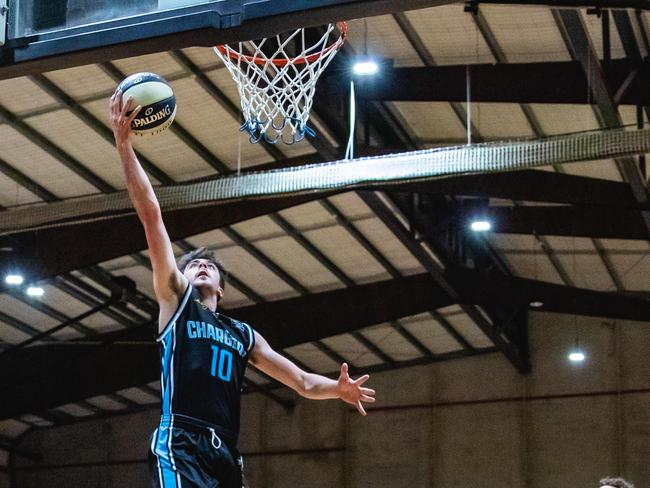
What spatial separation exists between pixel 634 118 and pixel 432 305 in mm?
8572

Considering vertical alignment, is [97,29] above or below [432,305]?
below

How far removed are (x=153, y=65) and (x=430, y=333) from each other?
44.5ft

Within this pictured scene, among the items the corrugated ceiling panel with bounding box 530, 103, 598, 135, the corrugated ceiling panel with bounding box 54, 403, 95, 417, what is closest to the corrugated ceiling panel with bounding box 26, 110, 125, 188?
the corrugated ceiling panel with bounding box 530, 103, 598, 135

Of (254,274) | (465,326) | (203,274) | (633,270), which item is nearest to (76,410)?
(254,274)

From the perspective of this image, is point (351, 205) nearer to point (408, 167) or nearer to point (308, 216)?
point (308, 216)

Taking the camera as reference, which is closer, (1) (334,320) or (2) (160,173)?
(2) (160,173)

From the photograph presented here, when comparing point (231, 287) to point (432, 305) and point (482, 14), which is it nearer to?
point (432, 305)

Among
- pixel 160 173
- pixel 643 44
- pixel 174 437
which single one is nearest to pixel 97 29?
pixel 174 437

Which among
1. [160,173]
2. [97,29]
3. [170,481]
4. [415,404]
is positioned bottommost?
[170,481]

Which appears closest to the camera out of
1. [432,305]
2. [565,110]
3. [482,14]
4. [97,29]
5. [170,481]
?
[170,481]

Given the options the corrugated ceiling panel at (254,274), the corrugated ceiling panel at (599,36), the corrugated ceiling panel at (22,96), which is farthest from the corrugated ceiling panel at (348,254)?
the corrugated ceiling panel at (599,36)

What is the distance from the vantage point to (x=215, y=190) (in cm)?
1712

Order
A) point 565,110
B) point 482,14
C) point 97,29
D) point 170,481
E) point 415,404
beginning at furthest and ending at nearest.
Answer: point 415,404
point 565,110
point 482,14
point 97,29
point 170,481

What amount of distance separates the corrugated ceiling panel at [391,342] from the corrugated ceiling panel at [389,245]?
2964 mm
